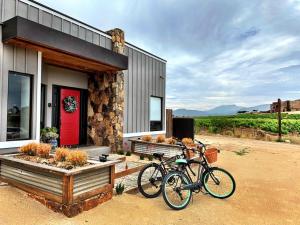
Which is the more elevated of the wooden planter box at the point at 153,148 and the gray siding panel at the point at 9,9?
the gray siding panel at the point at 9,9

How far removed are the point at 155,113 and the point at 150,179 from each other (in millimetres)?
7114

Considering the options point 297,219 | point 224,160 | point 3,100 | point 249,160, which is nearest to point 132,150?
point 224,160

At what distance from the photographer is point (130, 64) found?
9.83 meters

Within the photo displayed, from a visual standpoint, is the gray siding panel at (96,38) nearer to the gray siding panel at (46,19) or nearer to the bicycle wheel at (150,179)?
the gray siding panel at (46,19)

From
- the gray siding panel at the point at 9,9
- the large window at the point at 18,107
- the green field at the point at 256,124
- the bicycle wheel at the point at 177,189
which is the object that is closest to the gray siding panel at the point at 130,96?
the large window at the point at 18,107

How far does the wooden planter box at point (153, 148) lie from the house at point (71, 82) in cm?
60

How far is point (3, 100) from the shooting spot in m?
5.33

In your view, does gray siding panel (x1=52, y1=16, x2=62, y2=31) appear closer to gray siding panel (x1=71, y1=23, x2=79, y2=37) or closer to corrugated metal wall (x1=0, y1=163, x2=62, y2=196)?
gray siding panel (x1=71, y1=23, x2=79, y2=37)

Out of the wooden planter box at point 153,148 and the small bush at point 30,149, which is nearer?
the small bush at point 30,149

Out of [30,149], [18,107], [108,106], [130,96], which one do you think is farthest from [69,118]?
[30,149]

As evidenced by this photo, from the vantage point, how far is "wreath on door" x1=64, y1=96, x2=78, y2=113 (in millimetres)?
8324

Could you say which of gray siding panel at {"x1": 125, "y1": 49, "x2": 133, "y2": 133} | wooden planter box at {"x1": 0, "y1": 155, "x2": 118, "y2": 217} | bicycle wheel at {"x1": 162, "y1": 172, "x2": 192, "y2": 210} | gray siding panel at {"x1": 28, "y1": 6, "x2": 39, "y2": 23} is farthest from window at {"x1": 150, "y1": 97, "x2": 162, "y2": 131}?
wooden planter box at {"x1": 0, "y1": 155, "x2": 118, "y2": 217}

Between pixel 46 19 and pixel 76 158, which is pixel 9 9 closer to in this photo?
pixel 46 19

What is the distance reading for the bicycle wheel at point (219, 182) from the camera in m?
4.54
